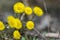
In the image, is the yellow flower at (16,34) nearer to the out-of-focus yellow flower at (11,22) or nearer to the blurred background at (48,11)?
the out-of-focus yellow flower at (11,22)

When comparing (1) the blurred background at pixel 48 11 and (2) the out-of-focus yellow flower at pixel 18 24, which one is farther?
(1) the blurred background at pixel 48 11

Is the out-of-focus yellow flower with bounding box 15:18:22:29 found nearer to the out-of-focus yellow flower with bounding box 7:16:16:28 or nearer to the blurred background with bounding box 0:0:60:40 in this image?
the out-of-focus yellow flower with bounding box 7:16:16:28

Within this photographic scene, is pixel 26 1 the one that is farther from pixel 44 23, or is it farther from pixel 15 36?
pixel 15 36

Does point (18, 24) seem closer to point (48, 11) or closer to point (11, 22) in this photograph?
point (11, 22)

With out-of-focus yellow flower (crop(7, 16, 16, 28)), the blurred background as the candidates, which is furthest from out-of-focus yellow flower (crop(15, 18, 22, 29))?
the blurred background

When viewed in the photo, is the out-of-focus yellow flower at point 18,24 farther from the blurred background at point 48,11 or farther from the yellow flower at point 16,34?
the blurred background at point 48,11

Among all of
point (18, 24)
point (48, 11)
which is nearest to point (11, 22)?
point (18, 24)

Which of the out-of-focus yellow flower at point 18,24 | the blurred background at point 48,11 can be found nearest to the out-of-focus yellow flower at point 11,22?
the out-of-focus yellow flower at point 18,24

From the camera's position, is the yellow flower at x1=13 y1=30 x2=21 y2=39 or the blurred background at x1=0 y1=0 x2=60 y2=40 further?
the blurred background at x1=0 y1=0 x2=60 y2=40

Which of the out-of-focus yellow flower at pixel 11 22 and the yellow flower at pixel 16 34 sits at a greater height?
the out-of-focus yellow flower at pixel 11 22

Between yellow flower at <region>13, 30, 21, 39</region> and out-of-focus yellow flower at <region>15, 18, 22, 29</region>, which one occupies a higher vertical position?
Answer: out-of-focus yellow flower at <region>15, 18, 22, 29</region>

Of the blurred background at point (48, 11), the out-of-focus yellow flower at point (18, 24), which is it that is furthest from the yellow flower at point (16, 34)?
the blurred background at point (48, 11)
